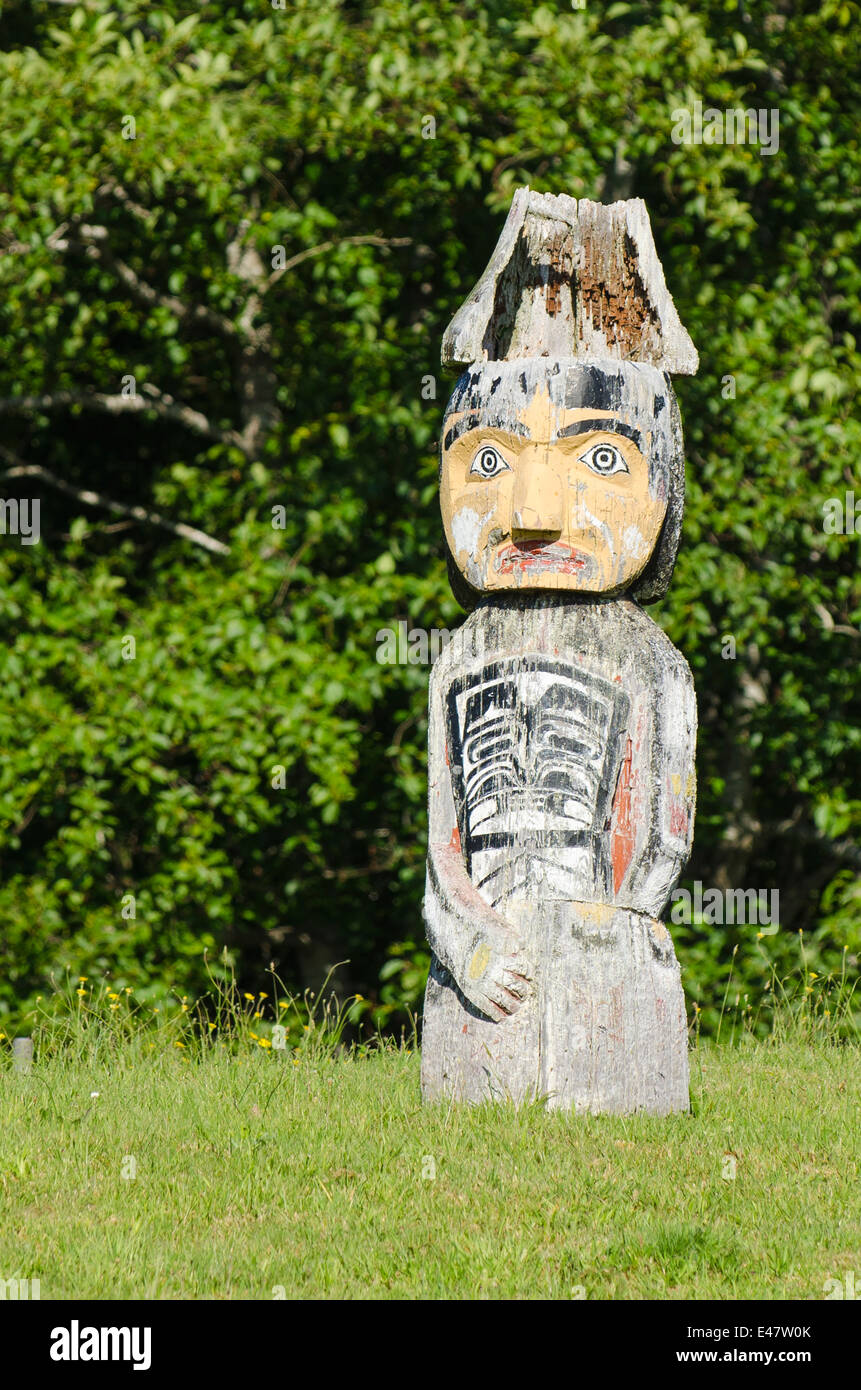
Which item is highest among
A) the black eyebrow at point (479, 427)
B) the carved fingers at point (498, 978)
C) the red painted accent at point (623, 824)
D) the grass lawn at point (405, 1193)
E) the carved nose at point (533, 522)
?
the black eyebrow at point (479, 427)

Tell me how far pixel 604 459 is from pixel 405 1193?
92.0 inches

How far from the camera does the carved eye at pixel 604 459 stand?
506 centimetres

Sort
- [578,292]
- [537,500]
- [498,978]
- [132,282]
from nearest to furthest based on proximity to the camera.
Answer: [498,978] < [537,500] < [578,292] < [132,282]

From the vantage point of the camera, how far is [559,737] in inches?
198

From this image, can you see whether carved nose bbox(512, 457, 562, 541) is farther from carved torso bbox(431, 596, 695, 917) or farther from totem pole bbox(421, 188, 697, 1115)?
carved torso bbox(431, 596, 695, 917)

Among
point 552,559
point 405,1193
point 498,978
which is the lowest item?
point 405,1193

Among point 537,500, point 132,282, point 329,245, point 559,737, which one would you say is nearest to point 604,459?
point 537,500

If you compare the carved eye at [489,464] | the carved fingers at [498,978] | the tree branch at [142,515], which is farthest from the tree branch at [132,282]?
the carved fingers at [498,978]

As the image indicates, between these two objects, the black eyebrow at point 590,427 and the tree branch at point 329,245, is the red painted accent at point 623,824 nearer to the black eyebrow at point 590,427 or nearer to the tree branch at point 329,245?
the black eyebrow at point 590,427

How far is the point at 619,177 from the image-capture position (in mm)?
8398

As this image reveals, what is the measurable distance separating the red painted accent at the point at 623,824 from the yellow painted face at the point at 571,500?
1.93 ft

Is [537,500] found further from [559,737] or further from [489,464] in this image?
[559,737]

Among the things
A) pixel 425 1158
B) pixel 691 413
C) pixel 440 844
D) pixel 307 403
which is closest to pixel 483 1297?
pixel 425 1158

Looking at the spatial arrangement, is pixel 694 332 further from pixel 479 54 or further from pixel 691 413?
pixel 479 54
